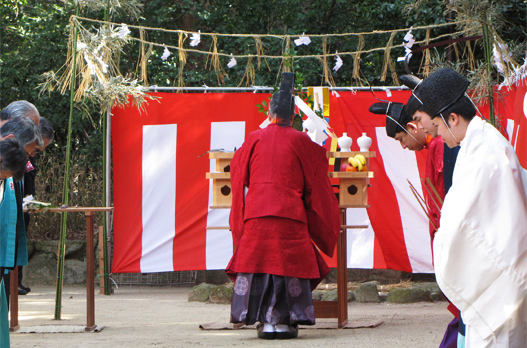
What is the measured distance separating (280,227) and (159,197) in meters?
2.60

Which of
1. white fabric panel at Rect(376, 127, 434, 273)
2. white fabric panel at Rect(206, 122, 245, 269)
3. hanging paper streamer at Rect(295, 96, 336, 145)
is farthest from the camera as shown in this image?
white fabric panel at Rect(206, 122, 245, 269)

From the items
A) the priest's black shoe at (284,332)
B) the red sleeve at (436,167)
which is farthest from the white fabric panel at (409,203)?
the red sleeve at (436,167)

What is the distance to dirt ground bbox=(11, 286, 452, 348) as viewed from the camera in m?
3.73

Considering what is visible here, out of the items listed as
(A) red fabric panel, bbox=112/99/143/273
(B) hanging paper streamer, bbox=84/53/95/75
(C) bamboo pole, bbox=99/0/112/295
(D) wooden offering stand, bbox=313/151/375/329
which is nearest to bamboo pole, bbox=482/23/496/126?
(D) wooden offering stand, bbox=313/151/375/329

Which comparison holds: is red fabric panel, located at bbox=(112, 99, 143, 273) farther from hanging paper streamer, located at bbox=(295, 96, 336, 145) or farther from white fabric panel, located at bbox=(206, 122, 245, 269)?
hanging paper streamer, located at bbox=(295, 96, 336, 145)

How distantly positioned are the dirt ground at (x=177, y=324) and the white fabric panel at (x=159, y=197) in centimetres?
38

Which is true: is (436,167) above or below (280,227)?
above

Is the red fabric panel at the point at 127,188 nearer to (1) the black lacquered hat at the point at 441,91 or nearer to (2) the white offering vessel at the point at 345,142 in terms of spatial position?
(2) the white offering vessel at the point at 345,142

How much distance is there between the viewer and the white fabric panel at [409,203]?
233 inches

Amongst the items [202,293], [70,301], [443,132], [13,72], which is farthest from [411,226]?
[13,72]

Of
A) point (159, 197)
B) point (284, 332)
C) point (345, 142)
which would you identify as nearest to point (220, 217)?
point (159, 197)

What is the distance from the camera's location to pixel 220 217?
20.4 feet

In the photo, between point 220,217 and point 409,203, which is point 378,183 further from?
point 220,217

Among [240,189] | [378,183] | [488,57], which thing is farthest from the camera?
[378,183]
